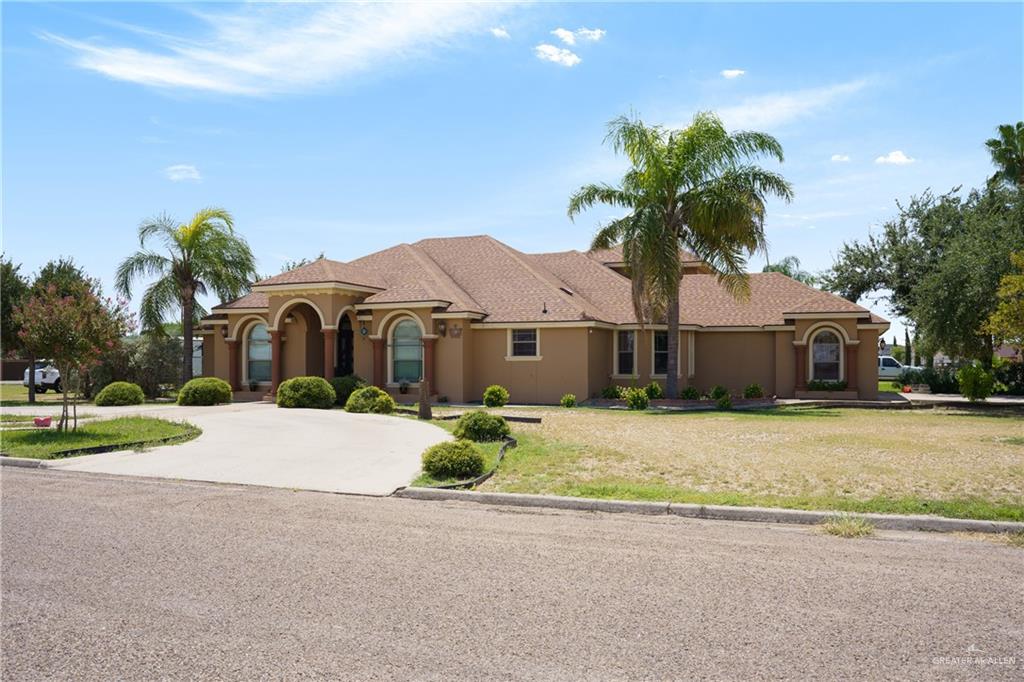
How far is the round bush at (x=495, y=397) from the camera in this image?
25.5m

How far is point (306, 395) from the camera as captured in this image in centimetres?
2347

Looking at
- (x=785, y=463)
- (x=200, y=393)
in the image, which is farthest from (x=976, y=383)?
(x=200, y=393)

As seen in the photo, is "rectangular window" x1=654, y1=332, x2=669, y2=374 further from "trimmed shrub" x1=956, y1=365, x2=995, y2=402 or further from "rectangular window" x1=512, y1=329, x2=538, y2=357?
"trimmed shrub" x1=956, y1=365, x2=995, y2=402

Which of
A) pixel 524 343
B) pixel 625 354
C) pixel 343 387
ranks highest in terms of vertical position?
pixel 524 343

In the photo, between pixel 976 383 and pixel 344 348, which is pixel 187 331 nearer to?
pixel 344 348

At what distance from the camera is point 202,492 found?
33.8 ft

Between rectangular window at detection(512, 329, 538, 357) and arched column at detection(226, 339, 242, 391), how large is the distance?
445 inches

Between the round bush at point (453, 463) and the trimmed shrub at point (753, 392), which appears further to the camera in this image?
the trimmed shrub at point (753, 392)

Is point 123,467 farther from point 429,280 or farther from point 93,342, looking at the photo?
point 429,280

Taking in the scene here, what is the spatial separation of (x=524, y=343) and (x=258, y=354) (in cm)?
1092

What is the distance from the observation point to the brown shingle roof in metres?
27.6

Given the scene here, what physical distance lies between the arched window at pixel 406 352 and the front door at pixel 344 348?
2450 mm

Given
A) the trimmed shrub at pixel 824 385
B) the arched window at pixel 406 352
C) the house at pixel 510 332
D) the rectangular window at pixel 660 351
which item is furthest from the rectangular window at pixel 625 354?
the arched window at pixel 406 352

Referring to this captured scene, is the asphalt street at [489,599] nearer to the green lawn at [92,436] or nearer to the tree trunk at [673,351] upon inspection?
the green lawn at [92,436]
